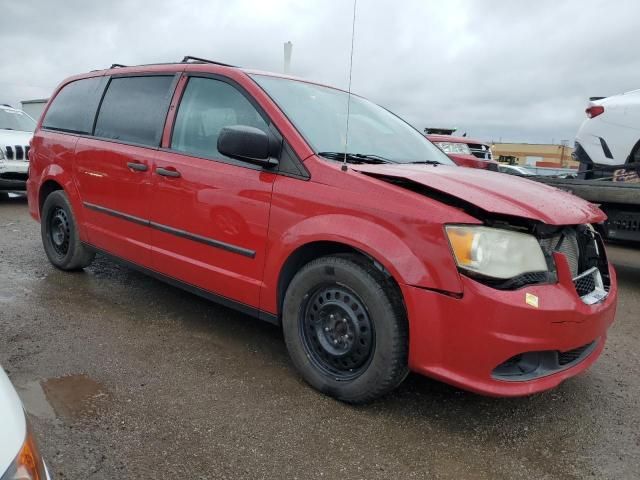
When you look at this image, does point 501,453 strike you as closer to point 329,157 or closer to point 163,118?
point 329,157

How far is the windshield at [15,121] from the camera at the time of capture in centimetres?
947

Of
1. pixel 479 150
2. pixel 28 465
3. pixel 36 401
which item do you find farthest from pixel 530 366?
pixel 479 150

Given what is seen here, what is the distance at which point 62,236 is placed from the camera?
4535 millimetres

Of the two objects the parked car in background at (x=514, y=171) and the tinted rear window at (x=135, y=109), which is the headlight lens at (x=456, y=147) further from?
the tinted rear window at (x=135, y=109)

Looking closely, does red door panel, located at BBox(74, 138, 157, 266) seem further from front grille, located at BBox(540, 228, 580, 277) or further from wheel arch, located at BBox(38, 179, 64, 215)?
front grille, located at BBox(540, 228, 580, 277)

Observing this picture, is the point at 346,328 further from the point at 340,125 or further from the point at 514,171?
the point at 514,171

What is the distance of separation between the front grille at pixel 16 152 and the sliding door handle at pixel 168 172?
6.66 meters

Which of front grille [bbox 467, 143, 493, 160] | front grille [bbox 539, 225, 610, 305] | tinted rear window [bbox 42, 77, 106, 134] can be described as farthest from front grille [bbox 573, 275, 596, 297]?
front grille [bbox 467, 143, 493, 160]

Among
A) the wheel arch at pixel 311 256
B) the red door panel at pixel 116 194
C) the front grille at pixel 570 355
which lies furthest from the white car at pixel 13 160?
the front grille at pixel 570 355

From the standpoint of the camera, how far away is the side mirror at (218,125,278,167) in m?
2.66

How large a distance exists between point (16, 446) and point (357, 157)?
7.16ft

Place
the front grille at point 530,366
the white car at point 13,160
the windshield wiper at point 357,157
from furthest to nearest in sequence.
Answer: the white car at point 13,160 → the windshield wiper at point 357,157 → the front grille at point 530,366

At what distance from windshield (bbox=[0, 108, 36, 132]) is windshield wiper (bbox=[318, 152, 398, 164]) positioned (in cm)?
882

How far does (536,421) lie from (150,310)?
270cm
